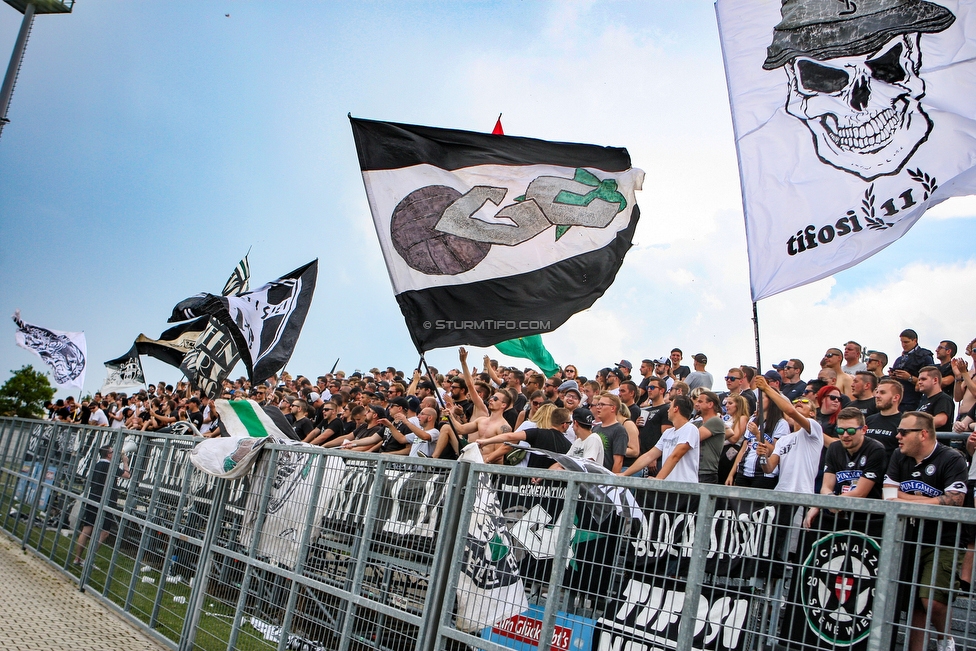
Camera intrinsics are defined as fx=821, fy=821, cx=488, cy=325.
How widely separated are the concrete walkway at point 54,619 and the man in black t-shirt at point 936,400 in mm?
7504

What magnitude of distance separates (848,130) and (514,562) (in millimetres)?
4106

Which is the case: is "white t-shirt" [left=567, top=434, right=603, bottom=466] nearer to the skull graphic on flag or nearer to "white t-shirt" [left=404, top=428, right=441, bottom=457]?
"white t-shirt" [left=404, top=428, right=441, bottom=457]

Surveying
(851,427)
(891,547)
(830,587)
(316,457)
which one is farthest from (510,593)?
(851,427)

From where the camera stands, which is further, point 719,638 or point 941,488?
point 941,488

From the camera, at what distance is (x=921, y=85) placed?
5824 mm

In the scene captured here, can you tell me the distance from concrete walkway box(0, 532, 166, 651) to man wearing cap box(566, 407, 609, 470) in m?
4.09

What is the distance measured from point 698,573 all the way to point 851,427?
11.4 ft

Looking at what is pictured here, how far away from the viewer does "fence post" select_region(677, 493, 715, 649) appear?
10.9 ft

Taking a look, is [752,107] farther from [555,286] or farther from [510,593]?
[510,593]

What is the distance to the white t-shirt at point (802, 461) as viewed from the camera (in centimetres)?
707

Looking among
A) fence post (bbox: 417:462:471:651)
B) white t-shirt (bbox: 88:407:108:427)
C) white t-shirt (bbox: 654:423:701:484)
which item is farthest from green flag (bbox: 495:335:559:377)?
white t-shirt (bbox: 88:407:108:427)

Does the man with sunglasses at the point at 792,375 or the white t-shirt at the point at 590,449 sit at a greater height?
the man with sunglasses at the point at 792,375

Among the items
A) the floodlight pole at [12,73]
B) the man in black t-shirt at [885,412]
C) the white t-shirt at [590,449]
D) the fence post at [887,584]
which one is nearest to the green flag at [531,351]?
the white t-shirt at [590,449]

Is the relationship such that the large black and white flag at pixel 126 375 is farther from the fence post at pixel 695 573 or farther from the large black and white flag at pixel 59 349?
the fence post at pixel 695 573
